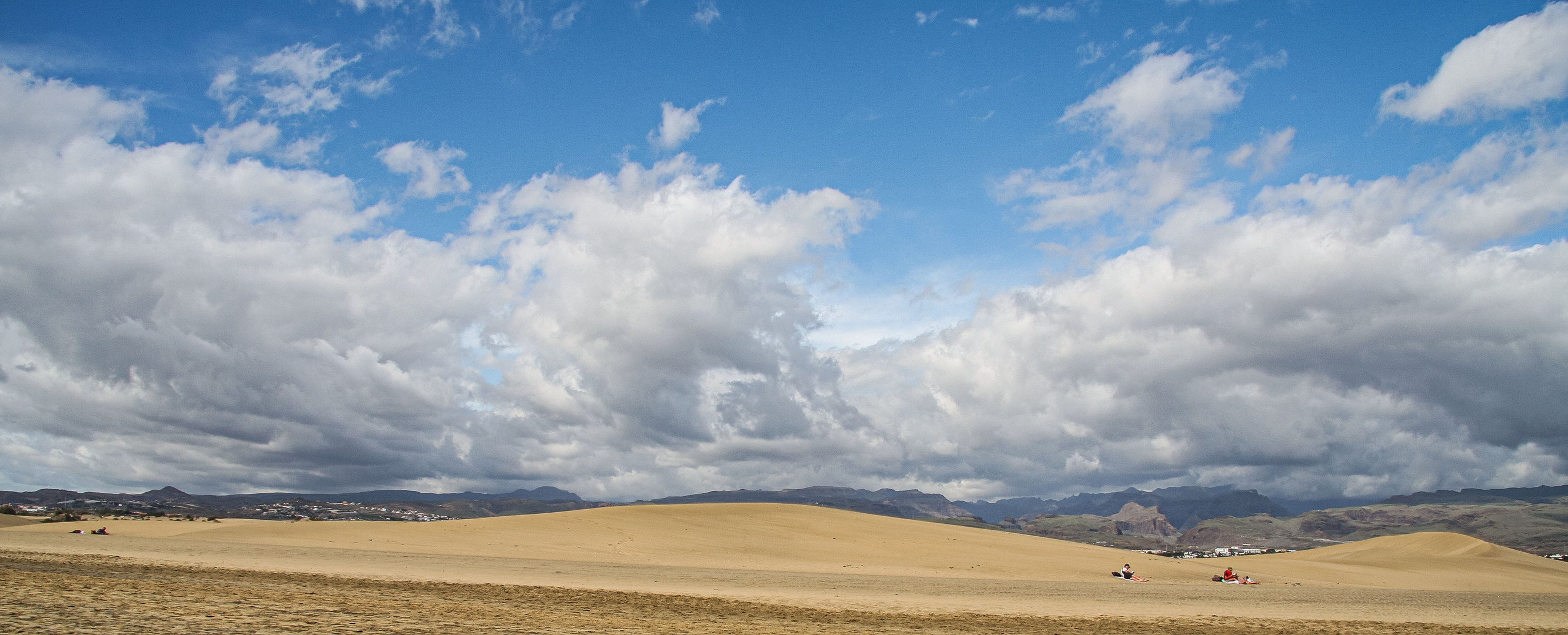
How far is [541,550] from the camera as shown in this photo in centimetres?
5194

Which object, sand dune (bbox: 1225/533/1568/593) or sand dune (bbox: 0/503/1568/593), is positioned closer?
sand dune (bbox: 0/503/1568/593)

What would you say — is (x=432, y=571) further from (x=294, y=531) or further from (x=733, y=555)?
(x=294, y=531)

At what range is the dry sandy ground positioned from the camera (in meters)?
19.1

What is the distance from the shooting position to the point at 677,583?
115 feet

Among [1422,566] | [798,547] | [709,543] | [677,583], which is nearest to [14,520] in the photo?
[709,543]

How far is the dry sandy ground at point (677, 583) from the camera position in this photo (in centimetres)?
1909

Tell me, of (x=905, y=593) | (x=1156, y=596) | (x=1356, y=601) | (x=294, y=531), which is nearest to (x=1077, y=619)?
(x=905, y=593)

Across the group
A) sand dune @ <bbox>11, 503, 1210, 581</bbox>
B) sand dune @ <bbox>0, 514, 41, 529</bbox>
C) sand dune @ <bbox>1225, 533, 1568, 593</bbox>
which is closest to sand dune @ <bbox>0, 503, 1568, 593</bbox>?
sand dune @ <bbox>11, 503, 1210, 581</bbox>

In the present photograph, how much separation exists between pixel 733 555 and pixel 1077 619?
33.6m

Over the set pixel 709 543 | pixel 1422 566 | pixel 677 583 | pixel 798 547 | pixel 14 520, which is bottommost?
pixel 1422 566

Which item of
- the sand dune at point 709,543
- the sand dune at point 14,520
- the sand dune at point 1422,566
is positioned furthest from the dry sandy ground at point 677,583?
the sand dune at point 14,520

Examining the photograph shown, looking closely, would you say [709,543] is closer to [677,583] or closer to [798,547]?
[798,547]

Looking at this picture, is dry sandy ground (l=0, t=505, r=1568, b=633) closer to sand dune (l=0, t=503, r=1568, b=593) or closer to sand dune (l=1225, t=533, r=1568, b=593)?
sand dune (l=0, t=503, r=1568, b=593)

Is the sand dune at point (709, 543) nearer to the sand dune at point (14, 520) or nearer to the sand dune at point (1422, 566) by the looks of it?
the sand dune at point (1422, 566)
